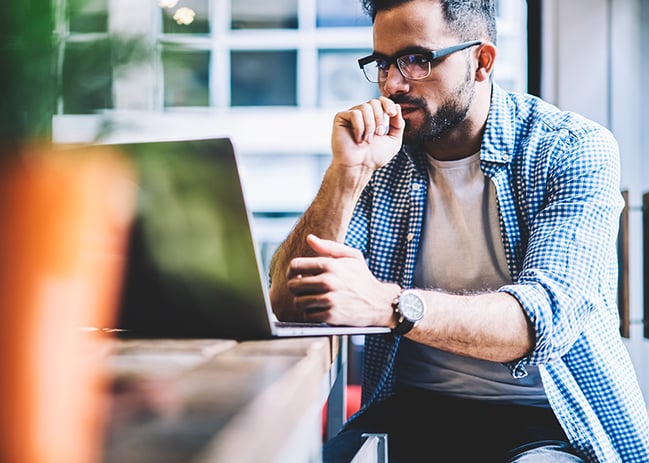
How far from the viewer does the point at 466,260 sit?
1.46m

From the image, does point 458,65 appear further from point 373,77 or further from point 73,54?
point 73,54

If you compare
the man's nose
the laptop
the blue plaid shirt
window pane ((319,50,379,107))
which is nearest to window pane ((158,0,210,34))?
the laptop

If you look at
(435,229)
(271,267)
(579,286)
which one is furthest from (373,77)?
(579,286)

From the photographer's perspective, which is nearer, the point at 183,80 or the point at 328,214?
the point at 183,80

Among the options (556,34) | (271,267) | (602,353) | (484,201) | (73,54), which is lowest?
(602,353)

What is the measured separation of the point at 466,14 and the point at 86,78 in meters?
1.42

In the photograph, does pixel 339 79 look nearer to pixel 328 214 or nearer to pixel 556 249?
pixel 328 214

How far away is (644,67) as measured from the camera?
2.43 m

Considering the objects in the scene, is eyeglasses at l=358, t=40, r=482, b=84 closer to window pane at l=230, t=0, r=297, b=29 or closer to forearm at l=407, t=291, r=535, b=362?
forearm at l=407, t=291, r=535, b=362

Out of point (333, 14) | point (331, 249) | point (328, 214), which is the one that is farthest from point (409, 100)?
point (333, 14)

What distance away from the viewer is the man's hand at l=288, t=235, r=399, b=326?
35.6 inches

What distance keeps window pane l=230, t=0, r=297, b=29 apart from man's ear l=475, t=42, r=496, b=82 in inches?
156

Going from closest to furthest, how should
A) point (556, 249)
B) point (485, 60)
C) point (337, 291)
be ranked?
1. point (337, 291)
2. point (556, 249)
3. point (485, 60)

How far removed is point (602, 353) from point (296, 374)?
3.09ft
